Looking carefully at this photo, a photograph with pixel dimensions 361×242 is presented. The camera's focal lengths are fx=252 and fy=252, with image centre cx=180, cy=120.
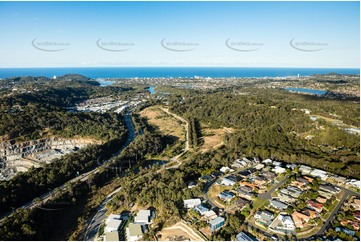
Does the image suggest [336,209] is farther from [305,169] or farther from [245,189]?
[305,169]

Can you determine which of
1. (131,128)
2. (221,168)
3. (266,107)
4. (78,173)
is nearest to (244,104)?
(266,107)

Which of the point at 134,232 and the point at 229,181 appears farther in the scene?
the point at 229,181

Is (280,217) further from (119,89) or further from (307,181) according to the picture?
(119,89)

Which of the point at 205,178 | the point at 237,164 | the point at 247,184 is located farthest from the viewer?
the point at 237,164

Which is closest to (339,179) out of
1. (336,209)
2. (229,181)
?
(336,209)

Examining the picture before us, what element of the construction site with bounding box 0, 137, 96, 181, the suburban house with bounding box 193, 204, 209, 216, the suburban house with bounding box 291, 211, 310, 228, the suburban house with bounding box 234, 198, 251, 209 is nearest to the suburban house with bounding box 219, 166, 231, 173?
the suburban house with bounding box 234, 198, 251, 209

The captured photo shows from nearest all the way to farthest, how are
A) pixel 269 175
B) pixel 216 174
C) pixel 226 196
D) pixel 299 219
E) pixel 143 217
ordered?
pixel 299 219, pixel 143 217, pixel 226 196, pixel 269 175, pixel 216 174
